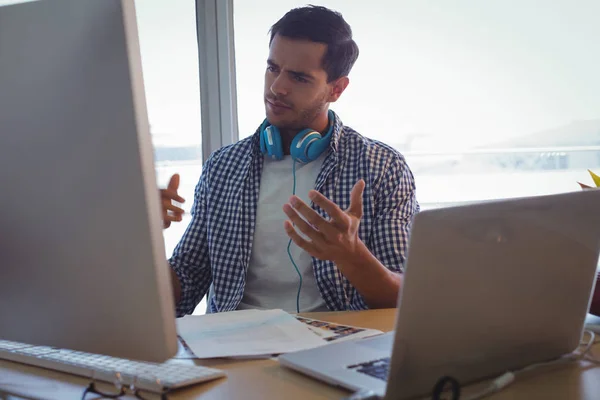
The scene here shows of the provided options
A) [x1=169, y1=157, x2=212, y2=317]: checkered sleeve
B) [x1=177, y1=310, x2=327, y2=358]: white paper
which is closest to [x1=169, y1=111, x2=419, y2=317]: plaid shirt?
[x1=169, y1=157, x2=212, y2=317]: checkered sleeve

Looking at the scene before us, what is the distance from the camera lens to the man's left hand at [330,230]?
128 cm

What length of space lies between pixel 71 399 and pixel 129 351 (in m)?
0.24

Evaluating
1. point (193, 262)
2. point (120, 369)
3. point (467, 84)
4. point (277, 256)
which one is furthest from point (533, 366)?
point (467, 84)

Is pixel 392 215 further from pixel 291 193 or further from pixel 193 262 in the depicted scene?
pixel 193 262

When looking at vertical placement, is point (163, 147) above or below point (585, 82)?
below

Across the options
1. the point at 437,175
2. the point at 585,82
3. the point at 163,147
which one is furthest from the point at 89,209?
the point at 585,82

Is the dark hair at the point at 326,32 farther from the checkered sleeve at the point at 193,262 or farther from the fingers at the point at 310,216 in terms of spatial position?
the fingers at the point at 310,216

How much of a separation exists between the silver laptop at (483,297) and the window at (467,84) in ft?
5.86

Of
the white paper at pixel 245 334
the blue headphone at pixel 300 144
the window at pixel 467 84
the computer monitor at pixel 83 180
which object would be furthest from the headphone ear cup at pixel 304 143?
the computer monitor at pixel 83 180

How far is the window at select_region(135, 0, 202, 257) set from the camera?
8.53 ft

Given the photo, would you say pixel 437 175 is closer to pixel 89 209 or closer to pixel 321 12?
pixel 321 12

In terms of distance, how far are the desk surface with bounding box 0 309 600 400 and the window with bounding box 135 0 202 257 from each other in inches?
65.0

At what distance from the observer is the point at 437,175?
274 centimetres

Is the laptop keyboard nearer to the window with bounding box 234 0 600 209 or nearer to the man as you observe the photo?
the man
